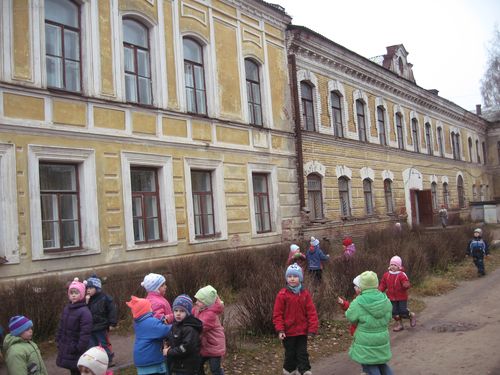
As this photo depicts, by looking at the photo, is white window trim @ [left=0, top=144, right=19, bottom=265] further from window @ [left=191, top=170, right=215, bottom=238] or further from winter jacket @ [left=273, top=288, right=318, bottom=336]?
winter jacket @ [left=273, top=288, right=318, bottom=336]

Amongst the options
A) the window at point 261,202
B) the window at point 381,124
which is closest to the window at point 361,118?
the window at point 381,124

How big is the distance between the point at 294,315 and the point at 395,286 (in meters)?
3.46

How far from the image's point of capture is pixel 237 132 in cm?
1534

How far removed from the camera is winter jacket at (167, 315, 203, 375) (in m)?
4.60

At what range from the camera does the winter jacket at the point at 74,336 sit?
554 cm

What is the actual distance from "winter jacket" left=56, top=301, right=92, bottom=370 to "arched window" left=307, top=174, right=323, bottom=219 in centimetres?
1356

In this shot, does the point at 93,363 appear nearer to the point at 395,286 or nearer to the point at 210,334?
the point at 210,334

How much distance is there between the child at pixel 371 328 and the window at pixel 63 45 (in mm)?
8365

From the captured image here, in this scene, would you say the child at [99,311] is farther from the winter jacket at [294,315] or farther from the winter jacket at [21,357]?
the winter jacket at [294,315]

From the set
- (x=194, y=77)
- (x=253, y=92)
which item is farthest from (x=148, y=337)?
(x=253, y=92)

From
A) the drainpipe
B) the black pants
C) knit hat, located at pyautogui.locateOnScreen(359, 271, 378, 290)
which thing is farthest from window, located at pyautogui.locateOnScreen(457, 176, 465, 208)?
knit hat, located at pyautogui.locateOnScreen(359, 271, 378, 290)

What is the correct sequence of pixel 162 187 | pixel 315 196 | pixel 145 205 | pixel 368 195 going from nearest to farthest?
1. pixel 145 205
2. pixel 162 187
3. pixel 315 196
4. pixel 368 195

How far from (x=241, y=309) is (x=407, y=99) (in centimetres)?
2324

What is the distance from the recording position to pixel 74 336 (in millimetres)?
5570
